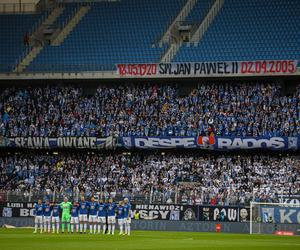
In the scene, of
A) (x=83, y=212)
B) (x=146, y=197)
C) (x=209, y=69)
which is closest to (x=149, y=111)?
(x=209, y=69)

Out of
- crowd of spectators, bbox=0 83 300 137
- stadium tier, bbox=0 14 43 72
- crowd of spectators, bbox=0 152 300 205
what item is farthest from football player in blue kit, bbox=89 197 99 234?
stadium tier, bbox=0 14 43 72

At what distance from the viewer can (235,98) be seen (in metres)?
60.7

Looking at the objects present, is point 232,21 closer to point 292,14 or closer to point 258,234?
point 292,14

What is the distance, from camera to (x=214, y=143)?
5875 centimetres

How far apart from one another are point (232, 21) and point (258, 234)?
19.7m

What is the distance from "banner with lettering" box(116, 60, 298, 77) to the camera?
58469 millimetres

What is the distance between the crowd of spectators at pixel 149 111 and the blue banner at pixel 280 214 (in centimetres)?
879

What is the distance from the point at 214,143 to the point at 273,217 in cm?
1042

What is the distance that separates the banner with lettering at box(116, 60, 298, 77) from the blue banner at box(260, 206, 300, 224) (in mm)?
12014

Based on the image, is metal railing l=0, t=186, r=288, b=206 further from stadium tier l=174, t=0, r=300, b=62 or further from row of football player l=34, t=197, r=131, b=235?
stadium tier l=174, t=0, r=300, b=62

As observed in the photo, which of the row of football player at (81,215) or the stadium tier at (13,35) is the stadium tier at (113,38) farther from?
the row of football player at (81,215)

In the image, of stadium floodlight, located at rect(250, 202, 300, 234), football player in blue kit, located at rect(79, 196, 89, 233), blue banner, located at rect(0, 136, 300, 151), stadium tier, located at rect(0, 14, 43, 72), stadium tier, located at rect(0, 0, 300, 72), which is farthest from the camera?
stadium tier, located at rect(0, 14, 43, 72)

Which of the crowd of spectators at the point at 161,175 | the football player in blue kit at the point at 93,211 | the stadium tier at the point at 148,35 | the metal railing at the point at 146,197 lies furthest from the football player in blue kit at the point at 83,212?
the stadium tier at the point at 148,35

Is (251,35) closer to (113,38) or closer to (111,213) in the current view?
(113,38)
